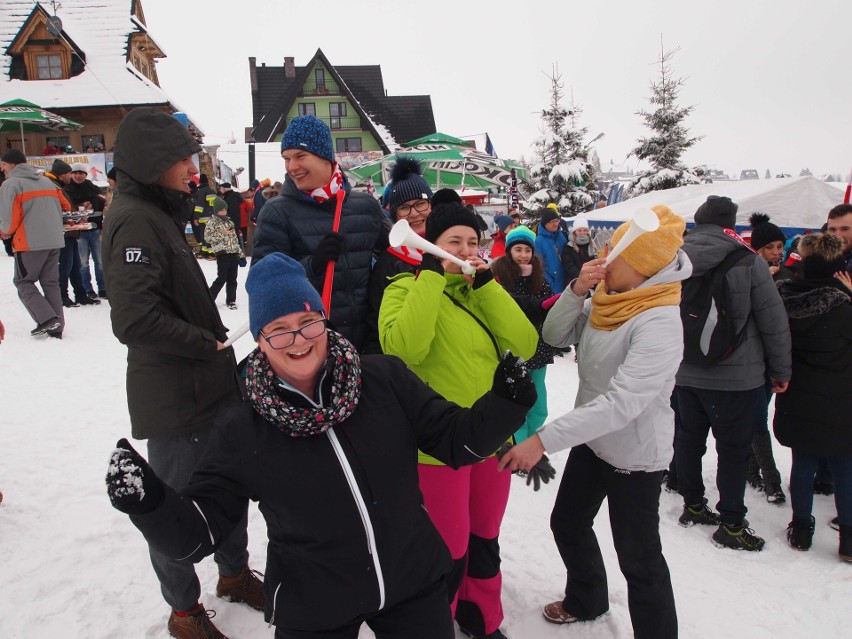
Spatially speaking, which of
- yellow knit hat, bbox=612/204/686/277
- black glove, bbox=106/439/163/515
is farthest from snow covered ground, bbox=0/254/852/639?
yellow knit hat, bbox=612/204/686/277

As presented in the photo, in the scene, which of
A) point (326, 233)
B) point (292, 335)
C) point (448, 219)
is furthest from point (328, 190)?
point (292, 335)

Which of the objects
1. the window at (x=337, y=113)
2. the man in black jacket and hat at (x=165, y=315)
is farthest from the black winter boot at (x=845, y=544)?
the window at (x=337, y=113)

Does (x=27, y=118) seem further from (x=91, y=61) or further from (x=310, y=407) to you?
(x=310, y=407)

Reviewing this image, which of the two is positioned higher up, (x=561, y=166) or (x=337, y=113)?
(x=337, y=113)

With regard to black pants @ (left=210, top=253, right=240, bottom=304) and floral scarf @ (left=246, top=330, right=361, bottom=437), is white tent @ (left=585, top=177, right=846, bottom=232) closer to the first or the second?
black pants @ (left=210, top=253, right=240, bottom=304)

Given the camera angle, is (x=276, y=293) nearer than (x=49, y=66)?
Yes

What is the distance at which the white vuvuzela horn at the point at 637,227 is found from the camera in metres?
2.18

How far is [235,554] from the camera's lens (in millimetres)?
2742

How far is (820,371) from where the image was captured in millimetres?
3387

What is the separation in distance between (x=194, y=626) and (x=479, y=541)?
136cm

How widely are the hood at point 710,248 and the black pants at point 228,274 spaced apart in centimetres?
782

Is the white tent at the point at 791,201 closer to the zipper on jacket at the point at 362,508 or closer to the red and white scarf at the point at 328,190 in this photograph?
the red and white scarf at the point at 328,190

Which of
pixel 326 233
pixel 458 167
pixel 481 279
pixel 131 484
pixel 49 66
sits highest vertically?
pixel 49 66

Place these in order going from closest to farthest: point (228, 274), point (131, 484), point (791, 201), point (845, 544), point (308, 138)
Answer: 1. point (131, 484)
2. point (308, 138)
3. point (845, 544)
4. point (791, 201)
5. point (228, 274)
